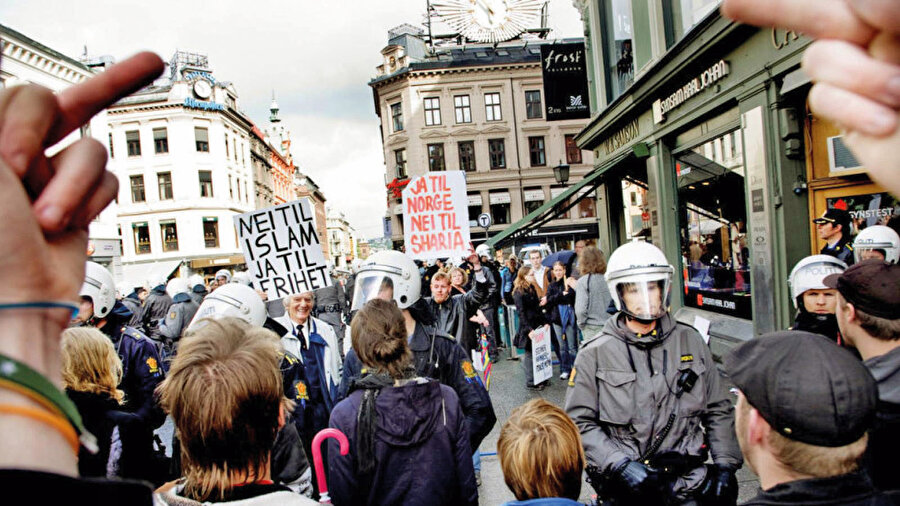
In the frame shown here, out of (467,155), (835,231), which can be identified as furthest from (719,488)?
(467,155)

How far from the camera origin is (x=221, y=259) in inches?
1660

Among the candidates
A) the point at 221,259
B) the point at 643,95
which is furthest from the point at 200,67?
the point at 643,95

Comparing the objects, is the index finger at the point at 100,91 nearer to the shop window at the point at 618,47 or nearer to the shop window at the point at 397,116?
the shop window at the point at 618,47

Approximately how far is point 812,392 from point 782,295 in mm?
6221

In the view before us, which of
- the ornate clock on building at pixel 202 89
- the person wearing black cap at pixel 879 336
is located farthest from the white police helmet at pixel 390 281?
the ornate clock on building at pixel 202 89

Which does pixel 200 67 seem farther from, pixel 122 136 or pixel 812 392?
pixel 812 392

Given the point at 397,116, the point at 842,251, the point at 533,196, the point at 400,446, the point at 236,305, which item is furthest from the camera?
the point at 397,116

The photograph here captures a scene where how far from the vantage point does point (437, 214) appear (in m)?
7.62

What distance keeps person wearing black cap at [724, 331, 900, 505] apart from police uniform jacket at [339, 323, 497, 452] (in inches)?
83.6

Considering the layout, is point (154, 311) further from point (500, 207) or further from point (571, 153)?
point (571, 153)

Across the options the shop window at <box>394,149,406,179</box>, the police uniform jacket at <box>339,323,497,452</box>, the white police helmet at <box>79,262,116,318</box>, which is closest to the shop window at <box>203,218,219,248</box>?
the shop window at <box>394,149,406,179</box>

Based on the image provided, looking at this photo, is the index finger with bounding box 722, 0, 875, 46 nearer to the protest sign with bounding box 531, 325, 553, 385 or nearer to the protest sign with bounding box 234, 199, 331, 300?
the protest sign with bounding box 234, 199, 331, 300

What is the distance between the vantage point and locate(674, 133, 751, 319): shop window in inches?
325

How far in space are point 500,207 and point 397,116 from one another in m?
10.3
